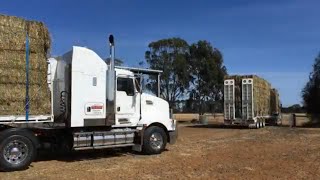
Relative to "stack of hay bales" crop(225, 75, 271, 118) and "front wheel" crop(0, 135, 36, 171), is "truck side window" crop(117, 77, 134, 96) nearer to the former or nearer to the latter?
"front wheel" crop(0, 135, 36, 171)

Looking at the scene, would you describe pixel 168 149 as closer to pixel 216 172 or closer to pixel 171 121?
pixel 171 121

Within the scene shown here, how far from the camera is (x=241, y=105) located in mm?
34938

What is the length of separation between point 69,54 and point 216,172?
6.19 metres

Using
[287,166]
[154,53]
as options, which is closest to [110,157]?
[287,166]

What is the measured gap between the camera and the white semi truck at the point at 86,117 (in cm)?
1319

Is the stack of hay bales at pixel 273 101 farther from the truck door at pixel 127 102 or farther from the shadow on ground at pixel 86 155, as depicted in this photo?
the truck door at pixel 127 102

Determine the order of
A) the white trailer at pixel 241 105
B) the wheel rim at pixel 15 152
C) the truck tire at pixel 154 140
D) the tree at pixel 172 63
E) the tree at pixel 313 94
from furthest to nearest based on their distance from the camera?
the tree at pixel 172 63 → the tree at pixel 313 94 → the white trailer at pixel 241 105 → the truck tire at pixel 154 140 → the wheel rim at pixel 15 152

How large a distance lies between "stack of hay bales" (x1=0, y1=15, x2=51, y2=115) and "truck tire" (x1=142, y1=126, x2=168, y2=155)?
13.8 feet

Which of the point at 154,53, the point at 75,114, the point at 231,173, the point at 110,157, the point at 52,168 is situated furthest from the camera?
the point at 154,53

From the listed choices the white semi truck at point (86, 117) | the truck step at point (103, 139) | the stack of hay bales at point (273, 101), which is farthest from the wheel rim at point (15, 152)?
the stack of hay bales at point (273, 101)

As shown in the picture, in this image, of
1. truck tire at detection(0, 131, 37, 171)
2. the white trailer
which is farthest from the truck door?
the white trailer

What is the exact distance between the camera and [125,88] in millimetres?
16641

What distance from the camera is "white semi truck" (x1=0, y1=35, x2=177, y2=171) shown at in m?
13.2

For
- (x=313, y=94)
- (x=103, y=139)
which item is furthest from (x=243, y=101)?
(x=103, y=139)
